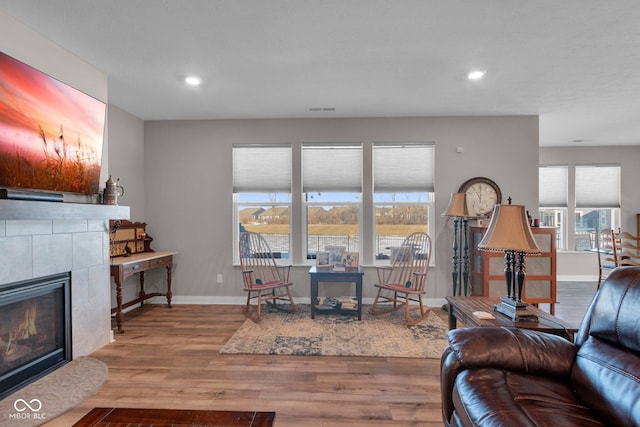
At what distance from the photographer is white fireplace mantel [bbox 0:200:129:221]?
78.6 inches

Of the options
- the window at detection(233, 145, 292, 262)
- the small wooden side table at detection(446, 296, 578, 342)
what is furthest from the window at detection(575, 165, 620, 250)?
the window at detection(233, 145, 292, 262)

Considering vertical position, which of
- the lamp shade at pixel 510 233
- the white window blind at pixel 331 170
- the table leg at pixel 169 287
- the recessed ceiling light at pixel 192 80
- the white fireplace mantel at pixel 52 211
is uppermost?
the recessed ceiling light at pixel 192 80

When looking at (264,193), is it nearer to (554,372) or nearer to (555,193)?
(554,372)

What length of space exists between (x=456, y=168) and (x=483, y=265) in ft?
4.39

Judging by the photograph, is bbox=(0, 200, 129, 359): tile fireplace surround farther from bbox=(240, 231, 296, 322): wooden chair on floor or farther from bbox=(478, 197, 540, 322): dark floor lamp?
bbox=(478, 197, 540, 322): dark floor lamp

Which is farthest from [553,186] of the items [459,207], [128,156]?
[128,156]

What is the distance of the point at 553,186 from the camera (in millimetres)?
6297

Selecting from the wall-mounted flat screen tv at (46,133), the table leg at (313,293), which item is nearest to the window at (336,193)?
the table leg at (313,293)

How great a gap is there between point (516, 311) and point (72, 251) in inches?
134

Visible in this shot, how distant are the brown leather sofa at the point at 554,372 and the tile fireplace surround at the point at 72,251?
2735mm

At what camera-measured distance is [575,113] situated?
4.21 meters

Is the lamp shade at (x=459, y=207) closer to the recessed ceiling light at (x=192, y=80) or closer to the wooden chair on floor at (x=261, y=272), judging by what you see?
the wooden chair on floor at (x=261, y=272)

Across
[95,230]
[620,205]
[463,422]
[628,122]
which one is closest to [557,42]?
[463,422]

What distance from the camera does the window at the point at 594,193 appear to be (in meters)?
Answer: 6.25
